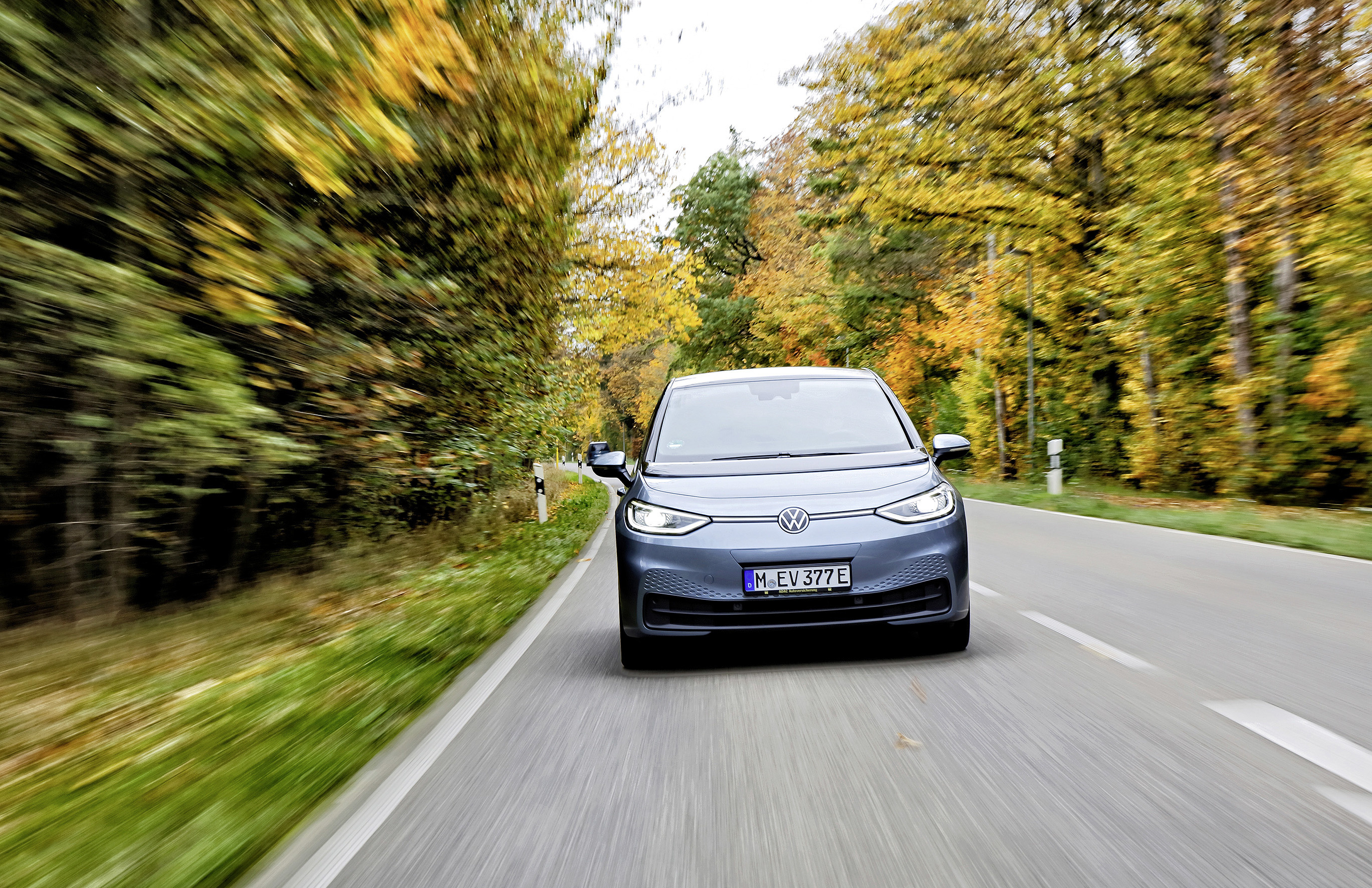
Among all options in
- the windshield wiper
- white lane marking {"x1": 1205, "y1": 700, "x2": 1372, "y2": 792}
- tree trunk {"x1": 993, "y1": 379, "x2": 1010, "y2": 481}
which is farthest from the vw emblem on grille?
tree trunk {"x1": 993, "y1": 379, "x2": 1010, "y2": 481}

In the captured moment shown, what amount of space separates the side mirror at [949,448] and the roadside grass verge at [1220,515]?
5.74 meters

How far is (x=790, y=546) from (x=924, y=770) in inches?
68.4

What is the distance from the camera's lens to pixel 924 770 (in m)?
3.95

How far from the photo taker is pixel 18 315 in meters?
5.84

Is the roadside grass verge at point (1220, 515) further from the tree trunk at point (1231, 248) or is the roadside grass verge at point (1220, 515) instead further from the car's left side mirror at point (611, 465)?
the car's left side mirror at point (611, 465)

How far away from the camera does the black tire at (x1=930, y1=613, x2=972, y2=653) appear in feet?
19.4

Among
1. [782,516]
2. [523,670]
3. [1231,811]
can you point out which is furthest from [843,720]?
[523,670]

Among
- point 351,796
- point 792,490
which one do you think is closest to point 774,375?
point 792,490

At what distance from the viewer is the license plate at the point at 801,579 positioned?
5.49 m

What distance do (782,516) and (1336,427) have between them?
48.3ft

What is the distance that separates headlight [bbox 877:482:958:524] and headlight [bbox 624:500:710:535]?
0.98 meters

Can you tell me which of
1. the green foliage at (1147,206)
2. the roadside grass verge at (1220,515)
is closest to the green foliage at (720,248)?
the green foliage at (1147,206)

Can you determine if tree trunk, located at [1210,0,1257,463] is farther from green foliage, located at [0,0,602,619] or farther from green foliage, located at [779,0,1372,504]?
green foliage, located at [0,0,602,619]

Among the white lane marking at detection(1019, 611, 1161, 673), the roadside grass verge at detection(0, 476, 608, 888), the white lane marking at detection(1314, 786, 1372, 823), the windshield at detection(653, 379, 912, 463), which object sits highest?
the windshield at detection(653, 379, 912, 463)
